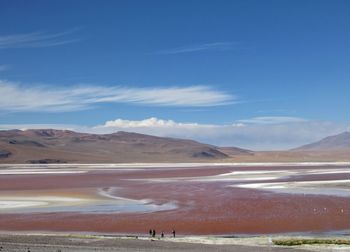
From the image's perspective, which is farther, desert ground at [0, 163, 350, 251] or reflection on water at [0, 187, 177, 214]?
reflection on water at [0, 187, 177, 214]

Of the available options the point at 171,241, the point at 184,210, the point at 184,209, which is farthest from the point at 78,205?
the point at 171,241

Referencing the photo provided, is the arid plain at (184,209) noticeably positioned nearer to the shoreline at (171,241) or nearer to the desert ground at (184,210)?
the desert ground at (184,210)

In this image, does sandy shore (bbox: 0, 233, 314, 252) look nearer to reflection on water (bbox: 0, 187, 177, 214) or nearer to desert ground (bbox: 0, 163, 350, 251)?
desert ground (bbox: 0, 163, 350, 251)

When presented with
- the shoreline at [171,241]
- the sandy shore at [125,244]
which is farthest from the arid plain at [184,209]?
the sandy shore at [125,244]

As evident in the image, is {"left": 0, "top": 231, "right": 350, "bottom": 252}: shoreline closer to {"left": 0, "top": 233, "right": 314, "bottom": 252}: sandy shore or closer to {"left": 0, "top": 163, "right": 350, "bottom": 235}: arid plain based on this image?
{"left": 0, "top": 233, "right": 314, "bottom": 252}: sandy shore

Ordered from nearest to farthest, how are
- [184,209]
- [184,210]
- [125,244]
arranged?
[125,244] → [184,210] → [184,209]

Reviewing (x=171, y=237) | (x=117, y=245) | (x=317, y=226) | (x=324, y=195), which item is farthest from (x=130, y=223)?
(x=324, y=195)

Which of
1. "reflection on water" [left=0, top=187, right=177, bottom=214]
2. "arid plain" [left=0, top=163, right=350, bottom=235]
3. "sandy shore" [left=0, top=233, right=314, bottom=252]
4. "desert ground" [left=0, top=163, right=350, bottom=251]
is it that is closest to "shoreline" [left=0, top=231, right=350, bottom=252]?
"sandy shore" [left=0, top=233, right=314, bottom=252]

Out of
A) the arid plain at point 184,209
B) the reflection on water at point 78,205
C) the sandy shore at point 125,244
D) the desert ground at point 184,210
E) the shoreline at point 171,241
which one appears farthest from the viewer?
the reflection on water at point 78,205

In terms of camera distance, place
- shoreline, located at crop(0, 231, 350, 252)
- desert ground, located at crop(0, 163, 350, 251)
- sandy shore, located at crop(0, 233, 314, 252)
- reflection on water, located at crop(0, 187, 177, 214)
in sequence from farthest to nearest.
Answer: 1. reflection on water, located at crop(0, 187, 177, 214)
2. desert ground, located at crop(0, 163, 350, 251)
3. shoreline, located at crop(0, 231, 350, 252)
4. sandy shore, located at crop(0, 233, 314, 252)

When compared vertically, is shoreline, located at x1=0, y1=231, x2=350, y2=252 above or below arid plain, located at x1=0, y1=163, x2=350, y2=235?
below

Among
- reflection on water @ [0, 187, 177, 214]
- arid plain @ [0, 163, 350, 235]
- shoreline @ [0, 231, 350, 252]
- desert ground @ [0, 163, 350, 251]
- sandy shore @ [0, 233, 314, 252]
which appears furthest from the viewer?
reflection on water @ [0, 187, 177, 214]

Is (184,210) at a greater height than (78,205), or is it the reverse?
(78,205)

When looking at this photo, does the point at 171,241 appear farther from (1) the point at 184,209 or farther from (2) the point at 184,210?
(1) the point at 184,209
